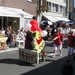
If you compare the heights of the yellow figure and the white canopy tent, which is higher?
the white canopy tent

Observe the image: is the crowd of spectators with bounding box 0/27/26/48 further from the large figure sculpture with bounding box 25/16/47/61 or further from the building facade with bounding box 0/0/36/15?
the large figure sculpture with bounding box 25/16/47/61

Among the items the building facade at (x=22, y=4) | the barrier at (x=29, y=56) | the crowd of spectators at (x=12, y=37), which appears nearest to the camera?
the barrier at (x=29, y=56)

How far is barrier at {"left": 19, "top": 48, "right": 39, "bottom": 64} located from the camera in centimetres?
914

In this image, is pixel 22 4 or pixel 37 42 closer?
pixel 37 42

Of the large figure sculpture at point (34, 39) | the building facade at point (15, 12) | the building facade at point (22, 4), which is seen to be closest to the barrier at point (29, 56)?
the large figure sculpture at point (34, 39)

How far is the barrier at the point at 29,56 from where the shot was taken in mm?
9141

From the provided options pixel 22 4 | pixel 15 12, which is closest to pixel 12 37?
pixel 15 12

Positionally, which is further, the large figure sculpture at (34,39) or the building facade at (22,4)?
the building facade at (22,4)

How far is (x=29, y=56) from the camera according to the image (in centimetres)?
948

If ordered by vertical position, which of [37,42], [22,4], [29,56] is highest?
[22,4]

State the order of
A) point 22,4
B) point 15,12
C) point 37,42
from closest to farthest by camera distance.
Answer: point 37,42, point 15,12, point 22,4

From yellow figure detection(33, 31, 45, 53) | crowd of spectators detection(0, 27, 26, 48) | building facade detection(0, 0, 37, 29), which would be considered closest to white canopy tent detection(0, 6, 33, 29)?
building facade detection(0, 0, 37, 29)

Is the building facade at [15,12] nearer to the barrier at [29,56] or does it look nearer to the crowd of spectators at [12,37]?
the crowd of spectators at [12,37]

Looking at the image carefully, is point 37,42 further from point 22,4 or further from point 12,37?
point 22,4
